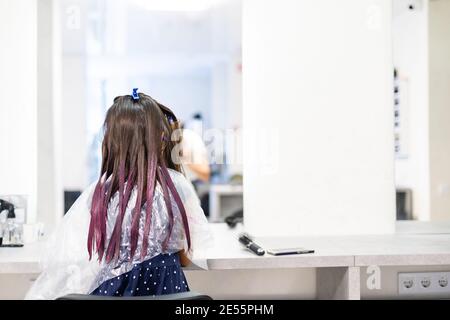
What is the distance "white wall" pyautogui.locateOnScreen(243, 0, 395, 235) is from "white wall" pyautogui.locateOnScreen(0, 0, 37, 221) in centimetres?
69

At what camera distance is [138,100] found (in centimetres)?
103

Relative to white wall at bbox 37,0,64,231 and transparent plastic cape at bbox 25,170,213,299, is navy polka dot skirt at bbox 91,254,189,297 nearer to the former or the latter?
transparent plastic cape at bbox 25,170,213,299

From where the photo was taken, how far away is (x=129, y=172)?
3.38ft

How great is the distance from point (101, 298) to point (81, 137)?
3899 mm

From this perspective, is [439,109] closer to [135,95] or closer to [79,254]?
[135,95]

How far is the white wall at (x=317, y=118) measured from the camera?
1442mm

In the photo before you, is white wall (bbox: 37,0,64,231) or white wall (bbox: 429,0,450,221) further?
white wall (bbox: 429,0,450,221)

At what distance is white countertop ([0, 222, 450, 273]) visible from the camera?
114 centimetres

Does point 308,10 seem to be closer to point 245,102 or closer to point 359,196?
point 245,102

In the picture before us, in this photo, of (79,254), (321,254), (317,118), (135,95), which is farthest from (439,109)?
(79,254)

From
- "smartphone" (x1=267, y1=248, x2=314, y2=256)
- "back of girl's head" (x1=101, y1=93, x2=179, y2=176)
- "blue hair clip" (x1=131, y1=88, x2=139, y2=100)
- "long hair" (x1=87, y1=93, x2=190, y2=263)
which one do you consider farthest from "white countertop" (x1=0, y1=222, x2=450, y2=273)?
"blue hair clip" (x1=131, y1=88, x2=139, y2=100)

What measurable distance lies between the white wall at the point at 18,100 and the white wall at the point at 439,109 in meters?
1.39

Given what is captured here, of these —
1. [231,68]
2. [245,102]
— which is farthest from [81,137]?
[245,102]

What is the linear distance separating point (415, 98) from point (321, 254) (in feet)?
2.53
